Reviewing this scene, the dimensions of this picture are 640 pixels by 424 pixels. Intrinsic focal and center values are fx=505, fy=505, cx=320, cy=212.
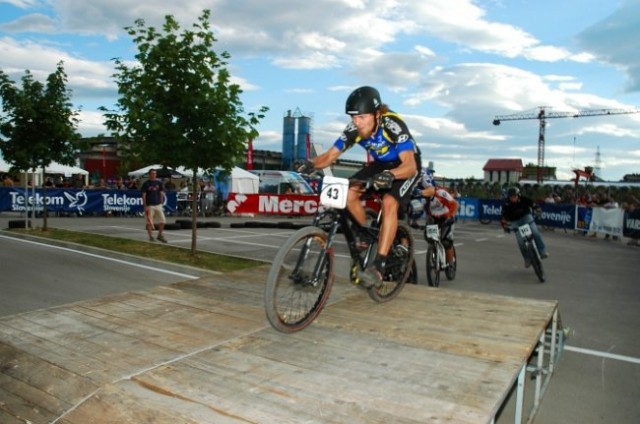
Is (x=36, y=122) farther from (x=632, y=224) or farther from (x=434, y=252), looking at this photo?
(x=632, y=224)

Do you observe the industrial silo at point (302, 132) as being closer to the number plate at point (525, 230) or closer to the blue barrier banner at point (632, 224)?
the blue barrier banner at point (632, 224)

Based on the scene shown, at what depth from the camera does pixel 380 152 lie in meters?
4.92

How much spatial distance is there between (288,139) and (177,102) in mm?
64402

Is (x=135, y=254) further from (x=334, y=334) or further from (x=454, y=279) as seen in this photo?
(x=334, y=334)

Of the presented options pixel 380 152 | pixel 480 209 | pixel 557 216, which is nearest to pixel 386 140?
pixel 380 152

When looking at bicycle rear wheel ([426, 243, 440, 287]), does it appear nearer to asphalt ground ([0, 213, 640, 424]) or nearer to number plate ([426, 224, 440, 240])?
number plate ([426, 224, 440, 240])

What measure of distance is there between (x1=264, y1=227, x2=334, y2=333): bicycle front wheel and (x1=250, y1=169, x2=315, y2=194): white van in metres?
31.4

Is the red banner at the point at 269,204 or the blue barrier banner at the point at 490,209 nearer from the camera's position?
the red banner at the point at 269,204

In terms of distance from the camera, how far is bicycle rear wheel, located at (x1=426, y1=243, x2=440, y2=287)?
9.44m

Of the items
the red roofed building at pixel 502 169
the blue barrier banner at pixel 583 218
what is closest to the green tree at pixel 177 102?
the blue barrier banner at pixel 583 218

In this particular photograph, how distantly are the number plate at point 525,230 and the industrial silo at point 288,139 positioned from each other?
6475cm

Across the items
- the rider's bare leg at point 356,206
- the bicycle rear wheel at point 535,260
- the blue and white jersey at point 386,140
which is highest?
the blue and white jersey at point 386,140

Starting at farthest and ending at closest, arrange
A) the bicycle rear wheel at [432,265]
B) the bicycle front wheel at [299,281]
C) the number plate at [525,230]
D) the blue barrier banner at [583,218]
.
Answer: the blue barrier banner at [583,218] → the number plate at [525,230] → the bicycle rear wheel at [432,265] → the bicycle front wheel at [299,281]

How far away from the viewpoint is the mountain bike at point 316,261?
13.2ft
